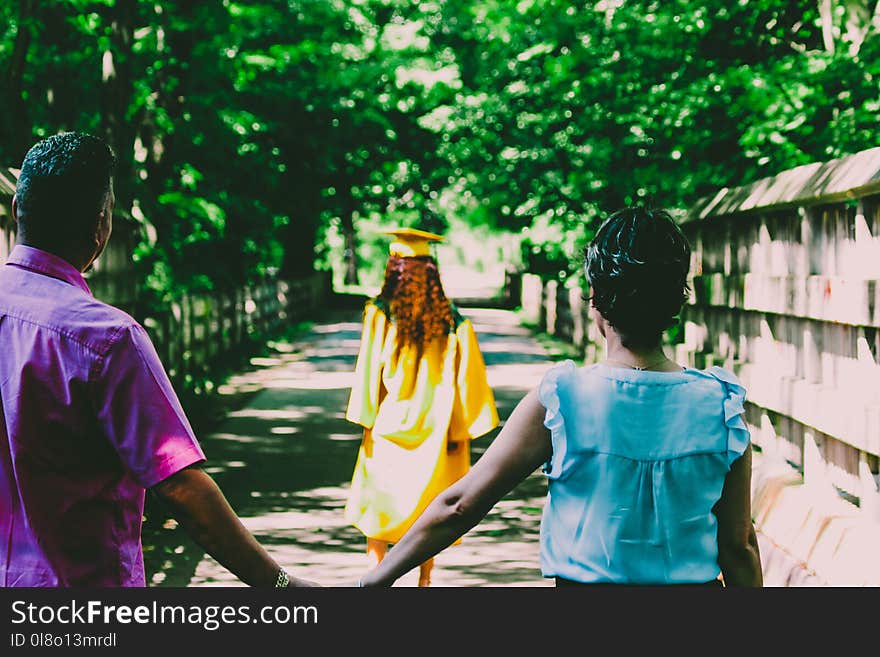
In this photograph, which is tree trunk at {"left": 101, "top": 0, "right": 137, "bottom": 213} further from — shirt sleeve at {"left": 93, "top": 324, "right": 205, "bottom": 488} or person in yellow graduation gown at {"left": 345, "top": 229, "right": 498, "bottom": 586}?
shirt sleeve at {"left": 93, "top": 324, "right": 205, "bottom": 488}

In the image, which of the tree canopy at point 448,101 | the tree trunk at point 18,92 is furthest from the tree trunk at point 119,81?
the tree trunk at point 18,92

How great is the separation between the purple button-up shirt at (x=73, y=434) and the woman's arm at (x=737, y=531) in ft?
3.94

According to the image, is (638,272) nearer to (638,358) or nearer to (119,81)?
(638,358)

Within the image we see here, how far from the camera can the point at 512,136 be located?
20.7m

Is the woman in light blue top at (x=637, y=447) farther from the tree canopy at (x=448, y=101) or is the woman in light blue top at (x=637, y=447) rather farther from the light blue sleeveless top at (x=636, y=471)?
the tree canopy at (x=448, y=101)

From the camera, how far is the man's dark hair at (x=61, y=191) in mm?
2557

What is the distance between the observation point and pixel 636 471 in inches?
108

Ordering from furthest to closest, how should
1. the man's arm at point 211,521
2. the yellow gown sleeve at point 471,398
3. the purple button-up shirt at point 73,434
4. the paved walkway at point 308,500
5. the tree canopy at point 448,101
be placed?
the tree canopy at point 448,101, the paved walkway at point 308,500, the yellow gown sleeve at point 471,398, the man's arm at point 211,521, the purple button-up shirt at point 73,434

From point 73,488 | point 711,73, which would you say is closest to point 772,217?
point 711,73

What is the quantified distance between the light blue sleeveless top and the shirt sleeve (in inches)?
32.3

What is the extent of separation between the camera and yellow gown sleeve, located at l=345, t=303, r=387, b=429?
6.50 metres

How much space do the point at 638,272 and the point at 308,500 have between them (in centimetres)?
645

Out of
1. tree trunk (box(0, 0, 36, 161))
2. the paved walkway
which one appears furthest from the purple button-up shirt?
tree trunk (box(0, 0, 36, 161))

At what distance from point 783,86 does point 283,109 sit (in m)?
16.7
